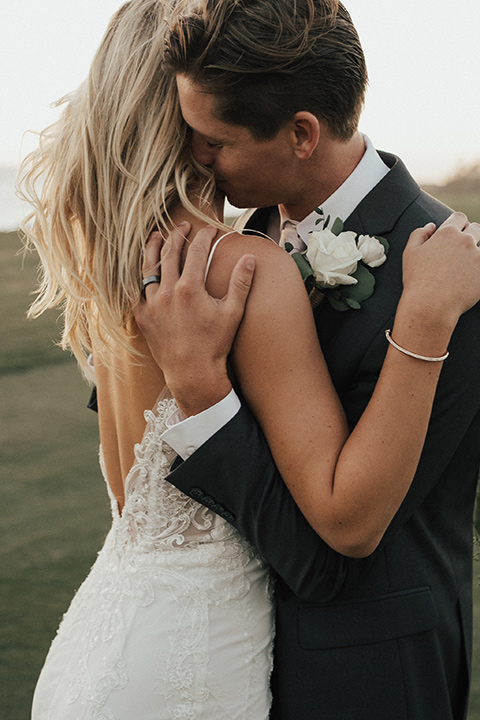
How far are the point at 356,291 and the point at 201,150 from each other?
473 mm

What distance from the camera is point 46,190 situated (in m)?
1.86

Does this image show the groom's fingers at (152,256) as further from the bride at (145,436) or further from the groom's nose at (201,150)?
the groom's nose at (201,150)

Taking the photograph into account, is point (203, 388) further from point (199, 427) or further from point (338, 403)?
point (338, 403)

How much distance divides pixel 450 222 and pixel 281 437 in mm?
586

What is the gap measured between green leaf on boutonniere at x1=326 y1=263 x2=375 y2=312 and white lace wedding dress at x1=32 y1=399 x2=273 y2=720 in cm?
43

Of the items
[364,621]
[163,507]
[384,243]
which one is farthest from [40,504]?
[384,243]

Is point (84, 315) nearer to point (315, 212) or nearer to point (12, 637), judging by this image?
point (315, 212)

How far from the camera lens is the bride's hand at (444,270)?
1.55 metres

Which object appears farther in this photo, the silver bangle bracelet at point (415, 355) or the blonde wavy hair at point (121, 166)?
the blonde wavy hair at point (121, 166)

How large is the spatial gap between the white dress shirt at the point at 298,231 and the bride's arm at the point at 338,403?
0.28ft

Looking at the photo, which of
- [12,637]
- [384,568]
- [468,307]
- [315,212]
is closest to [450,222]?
[468,307]

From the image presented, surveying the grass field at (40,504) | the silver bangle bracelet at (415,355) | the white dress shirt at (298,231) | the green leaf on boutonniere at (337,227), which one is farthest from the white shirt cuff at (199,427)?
the grass field at (40,504)

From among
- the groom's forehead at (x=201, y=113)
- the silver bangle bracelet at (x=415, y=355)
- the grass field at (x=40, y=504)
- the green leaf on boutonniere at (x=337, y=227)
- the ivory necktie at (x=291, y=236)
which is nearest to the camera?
the silver bangle bracelet at (x=415, y=355)

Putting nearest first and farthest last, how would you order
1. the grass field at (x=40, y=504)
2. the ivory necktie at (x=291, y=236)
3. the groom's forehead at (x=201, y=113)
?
the groom's forehead at (x=201, y=113) → the ivory necktie at (x=291, y=236) → the grass field at (x=40, y=504)
